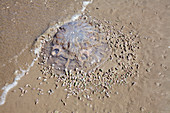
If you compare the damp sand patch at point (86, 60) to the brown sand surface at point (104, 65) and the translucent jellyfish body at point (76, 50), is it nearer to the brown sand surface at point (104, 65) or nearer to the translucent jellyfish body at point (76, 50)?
the translucent jellyfish body at point (76, 50)

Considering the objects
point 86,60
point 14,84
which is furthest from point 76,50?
point 14,84

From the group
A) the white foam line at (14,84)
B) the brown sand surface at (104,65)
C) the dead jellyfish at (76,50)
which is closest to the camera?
the brown sand surface at (104,65)

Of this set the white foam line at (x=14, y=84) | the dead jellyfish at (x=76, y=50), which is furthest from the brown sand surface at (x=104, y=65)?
the dead jellyfish at (x=76, y=50)

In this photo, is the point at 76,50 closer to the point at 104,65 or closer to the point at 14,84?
the point at 104,65

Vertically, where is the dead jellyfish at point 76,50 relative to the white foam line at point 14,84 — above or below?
above

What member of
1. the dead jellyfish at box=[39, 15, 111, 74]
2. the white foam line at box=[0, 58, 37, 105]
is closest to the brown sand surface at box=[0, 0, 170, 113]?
the white foam line at box=[0, 58, 37, 105]

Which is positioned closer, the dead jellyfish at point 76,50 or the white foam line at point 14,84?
the white foam line at point 14,84

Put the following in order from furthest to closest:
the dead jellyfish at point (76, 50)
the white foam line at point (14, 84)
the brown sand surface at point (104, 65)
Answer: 1. the dead jellyfish at point (76, 50)
2. the white foam line at point (14, 84)
3. the brown sand surface at point (104, 65)

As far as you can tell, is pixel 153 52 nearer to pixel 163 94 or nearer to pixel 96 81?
pixel 163 94

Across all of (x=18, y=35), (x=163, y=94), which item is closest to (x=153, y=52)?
(x=163, y=94)
